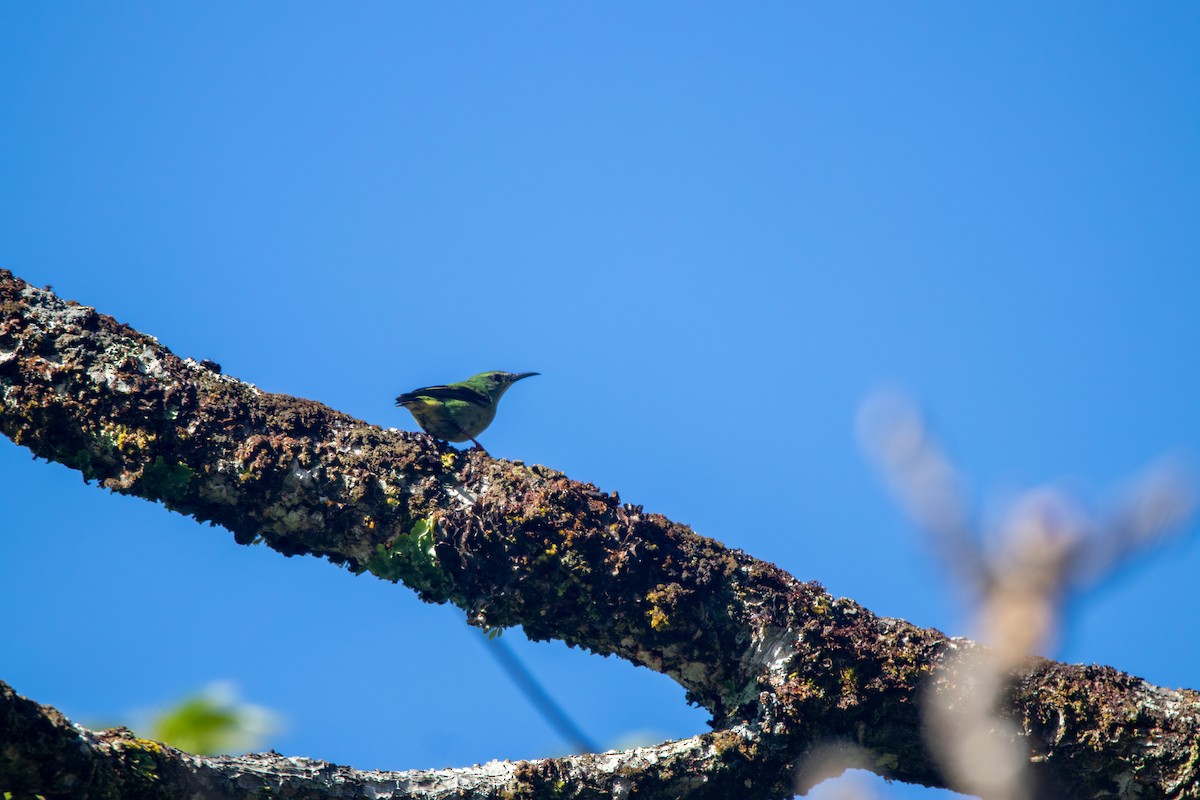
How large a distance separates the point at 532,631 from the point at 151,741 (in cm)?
181

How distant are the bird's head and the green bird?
237 mm

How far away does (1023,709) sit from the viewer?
442cm

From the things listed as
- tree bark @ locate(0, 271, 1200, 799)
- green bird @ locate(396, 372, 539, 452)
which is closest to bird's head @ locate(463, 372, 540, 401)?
green bird @ locate(396, 372, 539, 452)

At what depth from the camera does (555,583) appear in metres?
4.75

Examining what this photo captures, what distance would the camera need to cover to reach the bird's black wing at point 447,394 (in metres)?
9.28

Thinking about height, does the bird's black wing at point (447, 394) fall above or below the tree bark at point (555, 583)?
above

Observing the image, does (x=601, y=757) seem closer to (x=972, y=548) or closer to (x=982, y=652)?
(x=982, y=652)

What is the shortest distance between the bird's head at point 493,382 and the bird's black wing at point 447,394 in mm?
338

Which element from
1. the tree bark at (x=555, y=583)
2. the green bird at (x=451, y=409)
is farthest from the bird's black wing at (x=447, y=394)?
the tree bark at (x=555, y=583)

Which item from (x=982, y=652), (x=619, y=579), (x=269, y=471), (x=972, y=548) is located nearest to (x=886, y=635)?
(x=982, y=652)

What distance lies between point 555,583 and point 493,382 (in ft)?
20.0

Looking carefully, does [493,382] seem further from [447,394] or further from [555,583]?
[555,583]

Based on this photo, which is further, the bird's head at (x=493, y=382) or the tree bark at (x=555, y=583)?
the bird's head at (x=493, y=382)

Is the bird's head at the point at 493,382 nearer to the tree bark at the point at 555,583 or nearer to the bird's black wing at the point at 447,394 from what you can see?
the bird's black wing at the point at 447,394
